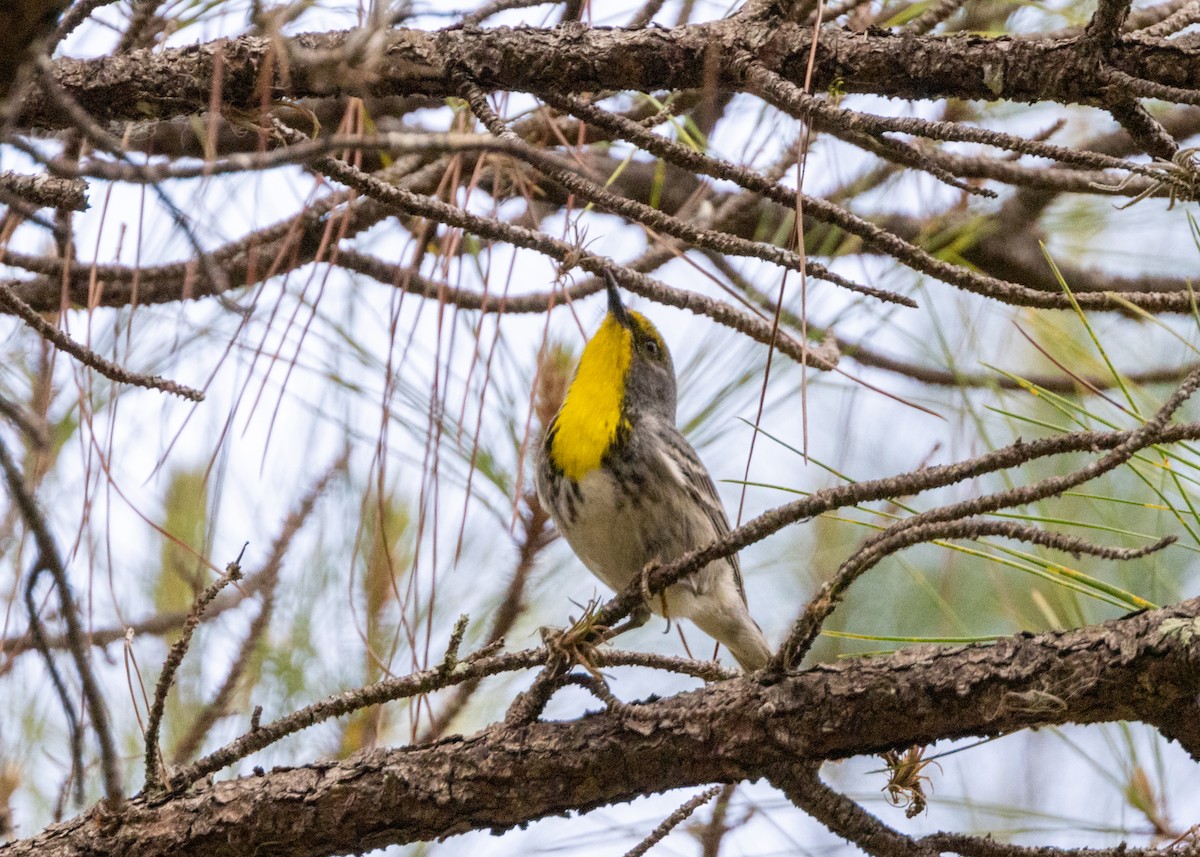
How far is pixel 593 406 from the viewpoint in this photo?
3.04 meters

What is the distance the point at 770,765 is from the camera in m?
1.88

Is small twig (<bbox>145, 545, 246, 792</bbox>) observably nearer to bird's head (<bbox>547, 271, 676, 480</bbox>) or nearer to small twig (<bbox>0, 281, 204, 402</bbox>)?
small twig (<bbox>0, 281, 204, 402</bbox>)

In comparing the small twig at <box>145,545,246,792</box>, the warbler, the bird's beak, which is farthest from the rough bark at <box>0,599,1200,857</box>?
the bird's beak

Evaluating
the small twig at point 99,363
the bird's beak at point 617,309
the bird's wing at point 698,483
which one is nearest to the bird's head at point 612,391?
the bird's beak at point 617,309

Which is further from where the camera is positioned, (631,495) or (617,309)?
(617,309)

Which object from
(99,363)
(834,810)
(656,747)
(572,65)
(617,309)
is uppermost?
(617,309)

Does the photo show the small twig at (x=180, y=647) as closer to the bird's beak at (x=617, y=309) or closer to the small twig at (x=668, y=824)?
the small twig at (x=668, y=824)

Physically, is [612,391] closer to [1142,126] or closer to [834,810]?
[834,810]

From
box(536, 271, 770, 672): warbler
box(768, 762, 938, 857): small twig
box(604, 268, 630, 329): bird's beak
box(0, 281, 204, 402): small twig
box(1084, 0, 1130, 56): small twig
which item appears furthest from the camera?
box(604, 268, 630, 329): bird's beak

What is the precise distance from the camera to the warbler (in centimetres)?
288

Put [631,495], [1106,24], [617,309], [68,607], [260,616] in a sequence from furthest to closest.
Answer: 1. [617,309]
2. [260,616]
3. [631,495]
4. [1106,24]
5. [68,607]

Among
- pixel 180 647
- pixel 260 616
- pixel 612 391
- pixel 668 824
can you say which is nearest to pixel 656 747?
pixel 668 824

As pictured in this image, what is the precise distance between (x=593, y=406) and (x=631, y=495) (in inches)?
11.1

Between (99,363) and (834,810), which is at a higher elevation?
(99,363)
